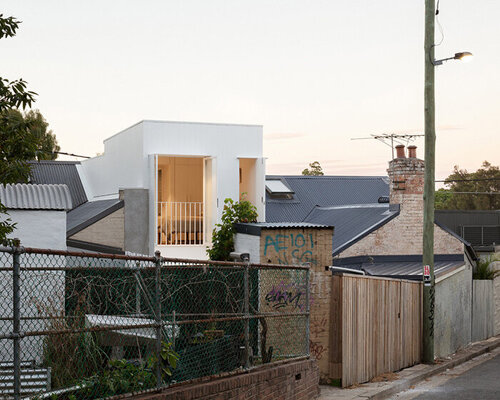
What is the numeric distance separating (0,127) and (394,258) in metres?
15.5

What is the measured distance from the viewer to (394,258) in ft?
72.6

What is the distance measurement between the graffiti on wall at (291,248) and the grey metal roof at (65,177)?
18.9 metres

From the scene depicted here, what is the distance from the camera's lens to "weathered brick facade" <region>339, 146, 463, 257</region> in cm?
2202

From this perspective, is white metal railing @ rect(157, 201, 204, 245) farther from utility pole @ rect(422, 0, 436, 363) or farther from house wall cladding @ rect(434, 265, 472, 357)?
utility pole @ rect(422, 0, 436, 363)

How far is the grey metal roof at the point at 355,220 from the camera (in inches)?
858

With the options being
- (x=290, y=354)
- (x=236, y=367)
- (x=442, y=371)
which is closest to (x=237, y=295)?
(x=236, y=367)

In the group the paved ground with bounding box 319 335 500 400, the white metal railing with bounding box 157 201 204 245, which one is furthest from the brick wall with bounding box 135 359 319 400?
the white metal railing with bounding box 157 201 204 245

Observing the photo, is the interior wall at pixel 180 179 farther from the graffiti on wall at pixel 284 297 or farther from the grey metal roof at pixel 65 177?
the graffiti on wall at pixel 284 297

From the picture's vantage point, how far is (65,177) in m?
32.7

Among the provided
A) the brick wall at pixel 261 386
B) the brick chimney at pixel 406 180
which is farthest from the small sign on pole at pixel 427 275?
the brick wall at pixel 261 386

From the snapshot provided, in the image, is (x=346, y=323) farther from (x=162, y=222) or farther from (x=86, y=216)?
(x=86, y=216)

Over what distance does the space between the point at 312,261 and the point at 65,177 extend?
21255 mm

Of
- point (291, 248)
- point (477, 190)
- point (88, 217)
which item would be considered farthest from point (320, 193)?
point (477, 190)

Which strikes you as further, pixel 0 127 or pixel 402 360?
pixel 402 360
